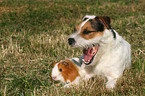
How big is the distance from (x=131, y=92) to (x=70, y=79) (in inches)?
45.5

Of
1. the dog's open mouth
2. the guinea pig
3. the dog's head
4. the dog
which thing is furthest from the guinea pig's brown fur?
the dog's head

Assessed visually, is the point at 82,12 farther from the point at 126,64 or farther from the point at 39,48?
the point at 126,64

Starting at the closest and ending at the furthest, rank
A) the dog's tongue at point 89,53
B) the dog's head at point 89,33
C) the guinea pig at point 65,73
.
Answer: the dog's head at point 89,33 → the dog's tongue at point 89,53 → the guinea pig at point 65,73

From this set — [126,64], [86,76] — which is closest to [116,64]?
[126,64]

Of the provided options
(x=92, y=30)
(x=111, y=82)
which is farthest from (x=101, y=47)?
(x=111, y=82)

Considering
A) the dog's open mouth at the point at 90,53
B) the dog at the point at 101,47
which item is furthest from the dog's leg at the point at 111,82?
the dog's open mouth at the point at 90,53

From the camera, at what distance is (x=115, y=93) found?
10.8 ft

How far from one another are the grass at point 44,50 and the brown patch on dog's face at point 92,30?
92cm

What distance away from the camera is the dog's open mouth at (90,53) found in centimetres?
359

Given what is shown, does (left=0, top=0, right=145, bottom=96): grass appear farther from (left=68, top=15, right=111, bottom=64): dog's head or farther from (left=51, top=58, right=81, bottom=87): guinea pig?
(left=68, top=15, right=111, bottom=64): dog's head

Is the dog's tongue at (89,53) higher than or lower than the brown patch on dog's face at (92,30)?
lower

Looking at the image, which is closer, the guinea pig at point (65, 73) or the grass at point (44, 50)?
the grass at point (44, 50)

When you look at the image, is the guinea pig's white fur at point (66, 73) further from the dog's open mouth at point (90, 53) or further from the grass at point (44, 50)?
the dog's open mouth at point (90, 53)

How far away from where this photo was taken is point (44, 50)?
17.9 feet
